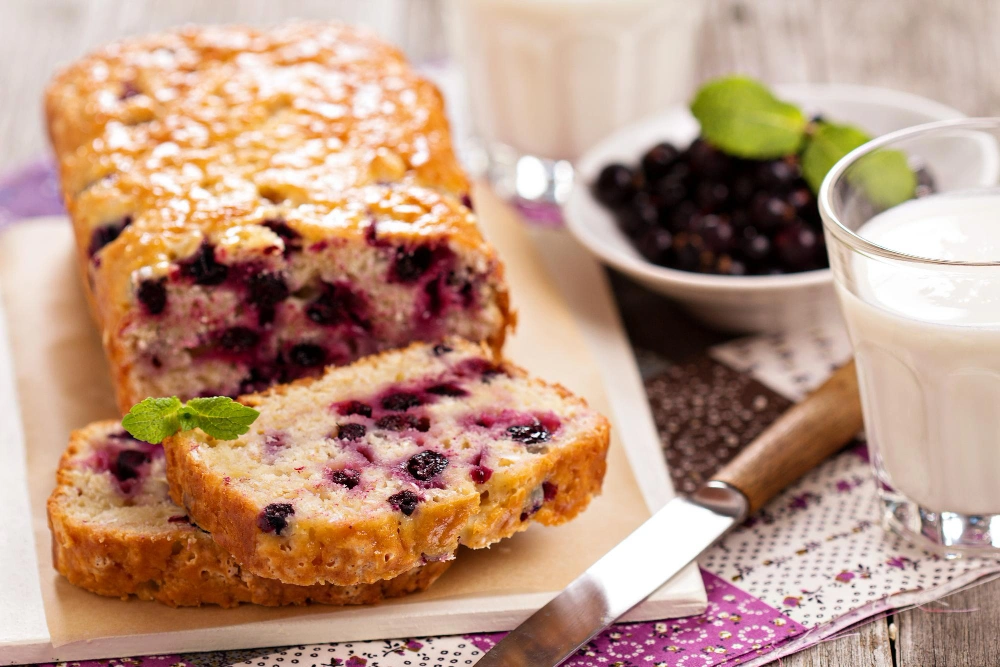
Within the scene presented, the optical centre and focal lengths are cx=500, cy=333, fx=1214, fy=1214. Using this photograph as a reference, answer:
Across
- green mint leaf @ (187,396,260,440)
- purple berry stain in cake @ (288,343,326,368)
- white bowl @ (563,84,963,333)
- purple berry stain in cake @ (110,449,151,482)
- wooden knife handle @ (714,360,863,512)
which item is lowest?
wooden knife handle @ (714,360,863,512)

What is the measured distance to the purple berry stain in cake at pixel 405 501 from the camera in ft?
8.65

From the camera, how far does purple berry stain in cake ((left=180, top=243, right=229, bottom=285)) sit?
321cm

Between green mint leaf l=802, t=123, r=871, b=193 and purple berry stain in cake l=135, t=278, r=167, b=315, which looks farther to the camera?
green mint leaf l=802, t=123, r=871, b=193

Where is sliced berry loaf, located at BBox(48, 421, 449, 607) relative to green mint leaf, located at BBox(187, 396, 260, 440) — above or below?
below

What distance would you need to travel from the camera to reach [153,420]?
2.82 metres

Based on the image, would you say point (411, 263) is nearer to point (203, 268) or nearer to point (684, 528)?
point (203, 268)

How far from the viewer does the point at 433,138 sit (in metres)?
3.78

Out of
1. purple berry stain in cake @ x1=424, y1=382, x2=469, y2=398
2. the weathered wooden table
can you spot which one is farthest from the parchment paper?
the weathered wooden table

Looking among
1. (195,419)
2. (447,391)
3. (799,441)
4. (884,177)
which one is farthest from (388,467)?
(884,177)

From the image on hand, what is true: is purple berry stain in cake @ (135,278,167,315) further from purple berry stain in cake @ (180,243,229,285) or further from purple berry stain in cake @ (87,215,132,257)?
purple berry stain in cake @ (87,215,132,257)

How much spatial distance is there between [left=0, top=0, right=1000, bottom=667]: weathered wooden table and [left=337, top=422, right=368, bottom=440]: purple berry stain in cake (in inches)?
93.6

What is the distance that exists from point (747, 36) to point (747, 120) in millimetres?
1732

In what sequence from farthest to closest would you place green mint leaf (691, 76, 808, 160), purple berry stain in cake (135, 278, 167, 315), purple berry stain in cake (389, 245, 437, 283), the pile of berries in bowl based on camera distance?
1. green mint leaf (691, 76, 808, 160)
2. the pile of berries in bowl
3. purple berry stain in cake (389, 245, 437, 283)
4. purple berry stain in cake (135, 278, 167, 315)

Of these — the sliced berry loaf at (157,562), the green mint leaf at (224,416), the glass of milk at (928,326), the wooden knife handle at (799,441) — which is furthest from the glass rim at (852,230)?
the green mint leaf at (224,416)
